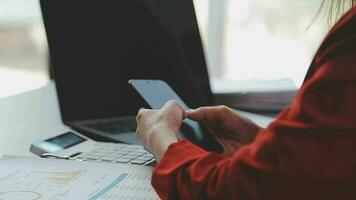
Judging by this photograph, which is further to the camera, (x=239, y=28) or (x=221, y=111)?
(x=239, y=28)

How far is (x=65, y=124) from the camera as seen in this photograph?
999 millimetres

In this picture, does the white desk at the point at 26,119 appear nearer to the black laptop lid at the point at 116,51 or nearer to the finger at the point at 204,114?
the black laptop lid at the point at 116,51

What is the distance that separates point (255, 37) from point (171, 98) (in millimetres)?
1782

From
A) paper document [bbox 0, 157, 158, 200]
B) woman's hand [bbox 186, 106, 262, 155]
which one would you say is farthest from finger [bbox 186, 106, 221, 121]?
paper document [bbox 0, 157, 158, 200]

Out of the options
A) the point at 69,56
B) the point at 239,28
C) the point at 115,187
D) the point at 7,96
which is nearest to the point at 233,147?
the point at 115,187

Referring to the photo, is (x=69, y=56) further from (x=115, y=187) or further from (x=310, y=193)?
(x=310, y=193)

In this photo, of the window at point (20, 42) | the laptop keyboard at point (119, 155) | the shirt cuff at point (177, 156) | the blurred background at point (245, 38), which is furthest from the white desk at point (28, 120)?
the blurred background at point (245, 38)

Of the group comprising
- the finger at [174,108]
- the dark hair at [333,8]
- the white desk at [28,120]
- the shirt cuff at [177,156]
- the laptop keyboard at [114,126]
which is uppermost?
the dark hair at [333,8]

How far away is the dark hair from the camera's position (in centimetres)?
59

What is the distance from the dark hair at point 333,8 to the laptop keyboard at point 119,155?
0.33 m

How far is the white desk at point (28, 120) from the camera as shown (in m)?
0.90

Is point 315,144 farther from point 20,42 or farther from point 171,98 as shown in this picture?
point 20,42

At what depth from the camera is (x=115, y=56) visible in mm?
1035

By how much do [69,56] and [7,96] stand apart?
305 millimetres
